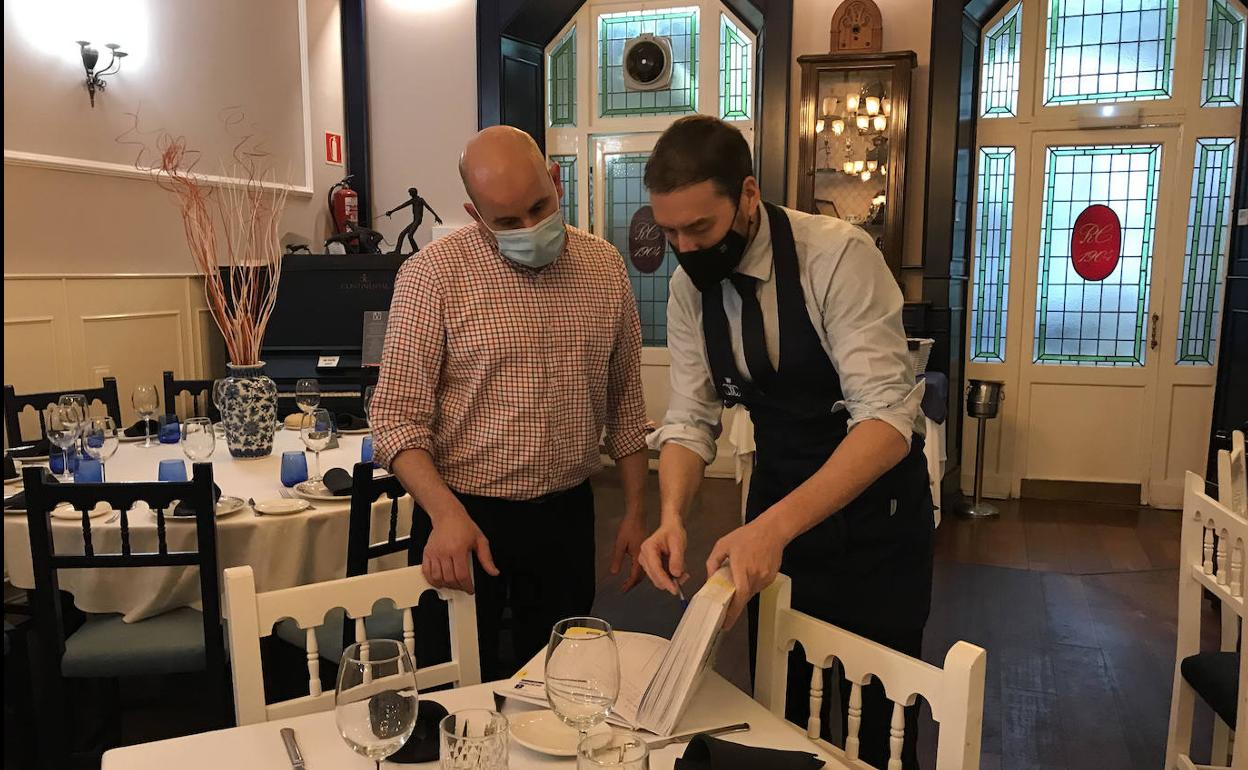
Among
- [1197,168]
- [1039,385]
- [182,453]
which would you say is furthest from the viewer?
[1039,385]

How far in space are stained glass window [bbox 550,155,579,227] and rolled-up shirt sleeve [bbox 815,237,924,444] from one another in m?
4.74

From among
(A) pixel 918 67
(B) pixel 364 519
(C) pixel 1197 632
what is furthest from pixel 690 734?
(A) pixel 918 67

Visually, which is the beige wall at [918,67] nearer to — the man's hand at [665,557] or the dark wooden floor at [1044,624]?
the dark wooden floor at [1044,624]

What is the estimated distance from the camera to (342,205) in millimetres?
5844

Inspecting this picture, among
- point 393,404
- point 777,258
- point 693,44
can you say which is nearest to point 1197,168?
point 693,44

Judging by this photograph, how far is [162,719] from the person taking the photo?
2.86 m

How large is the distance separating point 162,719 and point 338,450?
975mm

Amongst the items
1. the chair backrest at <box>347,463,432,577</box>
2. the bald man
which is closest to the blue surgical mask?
the bald man

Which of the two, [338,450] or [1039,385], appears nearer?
[338,450]

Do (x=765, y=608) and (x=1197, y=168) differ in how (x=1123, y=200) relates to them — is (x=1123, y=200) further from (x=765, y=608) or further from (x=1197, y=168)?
(x=765, y=608)

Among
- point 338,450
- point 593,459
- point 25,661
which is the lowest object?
point 25,661

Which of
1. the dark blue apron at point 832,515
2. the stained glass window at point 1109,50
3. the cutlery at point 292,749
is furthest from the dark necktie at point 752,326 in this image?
the stained glass window at point 1109,50

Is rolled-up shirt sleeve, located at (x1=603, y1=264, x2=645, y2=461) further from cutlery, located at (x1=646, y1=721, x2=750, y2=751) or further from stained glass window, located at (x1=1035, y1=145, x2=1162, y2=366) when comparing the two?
stained glass window, located at (x1=1035, y1=145, x2=1162, y2=366)

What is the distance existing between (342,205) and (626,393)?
4.20 meters
